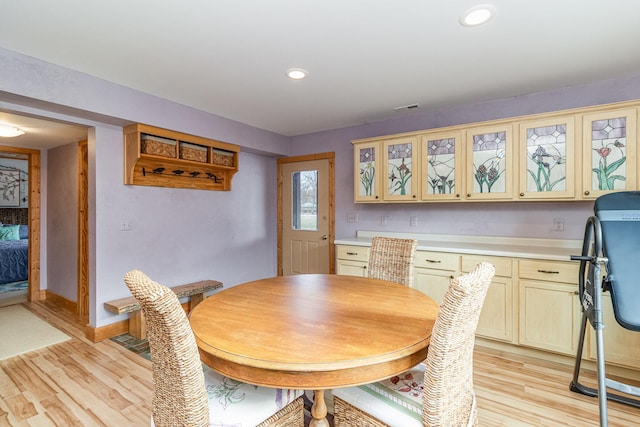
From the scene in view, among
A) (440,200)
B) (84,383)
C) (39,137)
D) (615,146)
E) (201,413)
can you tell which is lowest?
(84,383)

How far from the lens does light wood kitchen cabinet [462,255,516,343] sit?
2.68 m

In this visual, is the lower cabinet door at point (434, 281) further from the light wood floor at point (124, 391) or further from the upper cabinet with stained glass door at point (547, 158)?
the upper cabinet with stained glass door at point (547, 158)

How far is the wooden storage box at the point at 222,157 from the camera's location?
3822 mm

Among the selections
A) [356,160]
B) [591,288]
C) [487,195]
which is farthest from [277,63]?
[591,288]

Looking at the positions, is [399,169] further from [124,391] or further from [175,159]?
[124,391]

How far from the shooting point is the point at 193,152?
354 cm

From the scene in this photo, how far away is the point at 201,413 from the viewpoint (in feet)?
3.57

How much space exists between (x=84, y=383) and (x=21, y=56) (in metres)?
2.39

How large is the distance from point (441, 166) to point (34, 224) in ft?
18.1

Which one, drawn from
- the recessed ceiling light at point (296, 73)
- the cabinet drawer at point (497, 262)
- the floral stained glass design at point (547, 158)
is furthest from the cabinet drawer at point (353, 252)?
the recessed ceiling light at point (296, 73)

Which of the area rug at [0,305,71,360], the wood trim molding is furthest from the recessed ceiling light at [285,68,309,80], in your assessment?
the wood trim molding

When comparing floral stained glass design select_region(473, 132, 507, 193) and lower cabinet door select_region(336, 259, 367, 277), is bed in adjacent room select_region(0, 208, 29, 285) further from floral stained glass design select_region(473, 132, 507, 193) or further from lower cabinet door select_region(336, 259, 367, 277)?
floral stained glass design select_region(473, 132, 507, 193)

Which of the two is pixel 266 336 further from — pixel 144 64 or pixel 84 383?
pixel 144 64

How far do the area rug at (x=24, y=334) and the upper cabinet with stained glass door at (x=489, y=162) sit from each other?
4.29m
